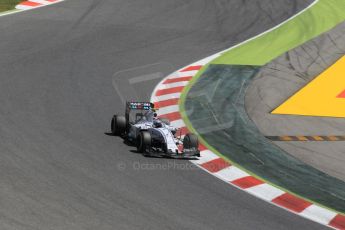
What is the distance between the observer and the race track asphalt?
11.6 m

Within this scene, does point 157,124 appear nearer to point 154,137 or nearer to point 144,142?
point 154,137

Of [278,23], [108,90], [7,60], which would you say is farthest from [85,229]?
[278,23]

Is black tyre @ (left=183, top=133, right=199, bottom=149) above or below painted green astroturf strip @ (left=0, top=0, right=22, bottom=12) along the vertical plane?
below

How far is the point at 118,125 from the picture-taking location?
1590cm

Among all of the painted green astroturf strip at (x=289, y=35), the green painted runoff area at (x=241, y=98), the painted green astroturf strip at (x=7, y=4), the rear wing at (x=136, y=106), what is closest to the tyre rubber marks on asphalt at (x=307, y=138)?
the green painted runoff area at (x=241, y=98)

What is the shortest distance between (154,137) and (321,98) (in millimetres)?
7019

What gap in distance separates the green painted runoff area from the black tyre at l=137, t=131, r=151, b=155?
176 cm

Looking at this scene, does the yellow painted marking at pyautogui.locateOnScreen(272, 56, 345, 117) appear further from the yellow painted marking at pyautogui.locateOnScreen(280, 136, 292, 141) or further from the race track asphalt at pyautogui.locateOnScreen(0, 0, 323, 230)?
the race track asphalt at pyautogui.locateOnScreen(0, 0, 323, 230)

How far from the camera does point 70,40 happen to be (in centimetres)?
2391

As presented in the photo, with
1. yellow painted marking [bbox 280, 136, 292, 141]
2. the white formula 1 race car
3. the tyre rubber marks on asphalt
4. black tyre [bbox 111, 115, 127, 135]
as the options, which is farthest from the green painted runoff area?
black tyre [bbox 111, 115, 127, 135]

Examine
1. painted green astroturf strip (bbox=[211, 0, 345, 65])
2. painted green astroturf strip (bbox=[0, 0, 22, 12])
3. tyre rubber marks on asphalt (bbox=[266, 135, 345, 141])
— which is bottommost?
tyre rubber marks on asphalt (bbox=[266, 135, 345, 141])

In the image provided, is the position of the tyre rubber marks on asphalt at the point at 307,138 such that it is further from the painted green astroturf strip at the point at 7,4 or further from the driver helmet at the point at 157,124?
the painted green astroturf strip at the point at 7,4

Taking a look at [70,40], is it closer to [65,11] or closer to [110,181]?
[65,11]

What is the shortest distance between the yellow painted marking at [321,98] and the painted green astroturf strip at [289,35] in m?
2.42
